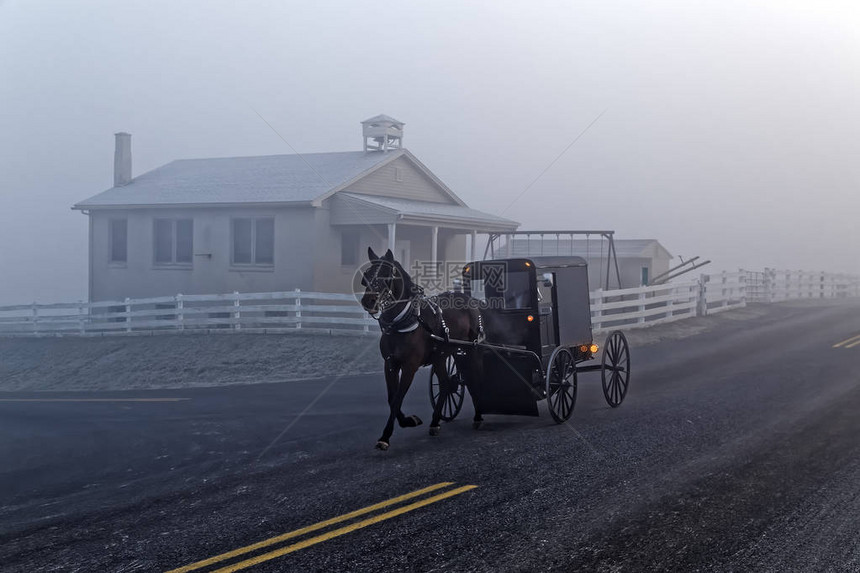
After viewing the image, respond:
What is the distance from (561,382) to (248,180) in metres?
23.3

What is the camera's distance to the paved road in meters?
5.63

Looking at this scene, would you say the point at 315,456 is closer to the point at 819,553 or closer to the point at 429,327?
the point at 429,327

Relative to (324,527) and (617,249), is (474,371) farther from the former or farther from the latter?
(617,249)

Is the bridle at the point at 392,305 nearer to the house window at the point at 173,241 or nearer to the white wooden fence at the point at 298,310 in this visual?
the white wooden fence at the point at 298,310

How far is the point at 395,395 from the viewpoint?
9.04 m

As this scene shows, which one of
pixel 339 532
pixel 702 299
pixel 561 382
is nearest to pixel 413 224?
pixel 702 299

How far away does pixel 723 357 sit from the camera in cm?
1756

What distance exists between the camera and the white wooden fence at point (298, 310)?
22500 mm

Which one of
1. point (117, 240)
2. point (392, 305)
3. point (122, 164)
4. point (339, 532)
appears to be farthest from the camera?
point (122, 164)

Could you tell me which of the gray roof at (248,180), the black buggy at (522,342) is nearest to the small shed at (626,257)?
the gray roof at (248,180)

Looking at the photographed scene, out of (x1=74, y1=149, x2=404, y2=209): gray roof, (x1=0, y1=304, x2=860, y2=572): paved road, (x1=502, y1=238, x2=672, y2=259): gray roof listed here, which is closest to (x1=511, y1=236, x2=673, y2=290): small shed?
(x1=502, y1=238, x2=672, y2=259): gray roof

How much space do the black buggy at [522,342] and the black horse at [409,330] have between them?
17 cm

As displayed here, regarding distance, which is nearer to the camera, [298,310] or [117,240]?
[298,310]

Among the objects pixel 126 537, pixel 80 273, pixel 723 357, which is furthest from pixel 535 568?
pixel 80 273
